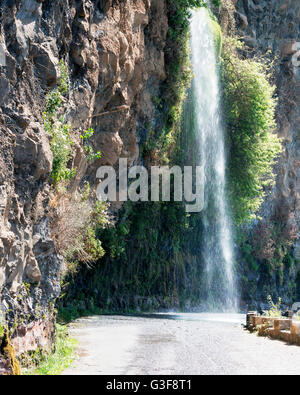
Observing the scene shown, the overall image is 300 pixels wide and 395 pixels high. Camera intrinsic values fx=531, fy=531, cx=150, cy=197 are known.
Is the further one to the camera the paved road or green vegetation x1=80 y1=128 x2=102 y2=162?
green vegetation x1=80 y1=128 x2=102 y2=162

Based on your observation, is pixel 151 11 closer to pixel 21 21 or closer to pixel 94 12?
pixel 94 12

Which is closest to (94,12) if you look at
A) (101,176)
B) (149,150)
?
(101,176)

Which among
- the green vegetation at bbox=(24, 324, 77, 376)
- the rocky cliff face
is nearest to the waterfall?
the rocky cliff face

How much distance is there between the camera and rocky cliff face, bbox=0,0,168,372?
21.8ft

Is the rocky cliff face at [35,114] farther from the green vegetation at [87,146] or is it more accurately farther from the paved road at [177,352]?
the paved road at [177,352]

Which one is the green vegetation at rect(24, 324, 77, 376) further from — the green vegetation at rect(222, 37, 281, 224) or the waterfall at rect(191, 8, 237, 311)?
the green vegetation at rect(222, 37, 281, 224)

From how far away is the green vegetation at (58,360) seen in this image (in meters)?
6.59

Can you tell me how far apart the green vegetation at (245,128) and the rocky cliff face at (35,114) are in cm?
1243

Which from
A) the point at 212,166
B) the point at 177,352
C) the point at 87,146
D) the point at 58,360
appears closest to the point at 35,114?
the point at 58,360

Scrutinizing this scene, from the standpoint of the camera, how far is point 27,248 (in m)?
7.17

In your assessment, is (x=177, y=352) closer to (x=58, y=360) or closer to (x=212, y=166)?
(x=58, y=360)

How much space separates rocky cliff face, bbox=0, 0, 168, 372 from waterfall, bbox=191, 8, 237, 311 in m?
10.3

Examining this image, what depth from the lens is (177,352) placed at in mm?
8758

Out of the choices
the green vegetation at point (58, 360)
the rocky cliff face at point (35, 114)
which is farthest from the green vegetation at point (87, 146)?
the green vegetation at point (58, 360)
